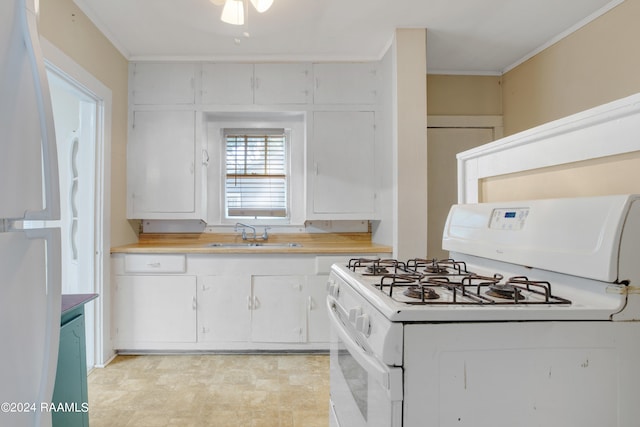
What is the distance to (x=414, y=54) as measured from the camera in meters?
2.72

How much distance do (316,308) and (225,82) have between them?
205 centimetres

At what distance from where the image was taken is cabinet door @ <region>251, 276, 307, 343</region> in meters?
2.86

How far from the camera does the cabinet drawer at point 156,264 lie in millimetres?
2832

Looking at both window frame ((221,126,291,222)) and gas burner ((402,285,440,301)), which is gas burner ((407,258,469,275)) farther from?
window frame ((221,126,291,222))

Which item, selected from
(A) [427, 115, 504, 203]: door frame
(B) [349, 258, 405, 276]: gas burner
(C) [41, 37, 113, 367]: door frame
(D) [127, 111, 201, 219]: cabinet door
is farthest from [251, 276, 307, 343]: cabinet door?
(A) [427, 115, 504, 203]: door frame

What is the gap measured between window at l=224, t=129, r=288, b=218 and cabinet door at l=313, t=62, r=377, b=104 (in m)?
0.59

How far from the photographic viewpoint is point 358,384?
109cm

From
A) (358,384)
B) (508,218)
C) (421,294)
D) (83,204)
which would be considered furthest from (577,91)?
(83,204)

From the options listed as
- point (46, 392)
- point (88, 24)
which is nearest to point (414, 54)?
point (88, 24)

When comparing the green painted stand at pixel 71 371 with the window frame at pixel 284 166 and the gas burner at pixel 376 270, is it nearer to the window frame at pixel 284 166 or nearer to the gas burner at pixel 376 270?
the gas burner at pixel 376 270

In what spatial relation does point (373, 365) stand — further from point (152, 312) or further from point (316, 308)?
point (152, 312)

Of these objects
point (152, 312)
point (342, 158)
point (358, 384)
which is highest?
point (342, 158)

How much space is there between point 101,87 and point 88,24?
1.34 ft

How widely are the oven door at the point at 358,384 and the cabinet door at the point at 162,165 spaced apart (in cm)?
213
